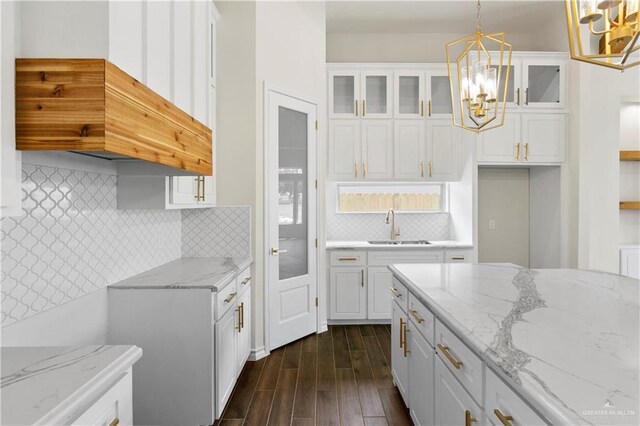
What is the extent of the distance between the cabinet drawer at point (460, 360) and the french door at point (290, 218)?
1942 millimetres

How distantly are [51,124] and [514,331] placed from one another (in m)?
1.59

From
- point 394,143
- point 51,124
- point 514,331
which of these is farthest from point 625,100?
point 51,124

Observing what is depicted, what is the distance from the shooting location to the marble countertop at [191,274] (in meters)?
2.13

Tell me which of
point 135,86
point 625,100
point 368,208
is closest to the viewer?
point 135,86

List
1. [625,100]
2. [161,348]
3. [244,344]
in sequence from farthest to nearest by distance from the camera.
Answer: [625,100] < [244,344] < [161,348]

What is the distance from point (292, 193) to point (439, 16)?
9.20 ft

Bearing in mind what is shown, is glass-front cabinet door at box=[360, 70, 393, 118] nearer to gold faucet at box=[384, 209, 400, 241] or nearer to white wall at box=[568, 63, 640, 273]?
gold faucet at box=[384, 209, 400, 241]

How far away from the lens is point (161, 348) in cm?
210

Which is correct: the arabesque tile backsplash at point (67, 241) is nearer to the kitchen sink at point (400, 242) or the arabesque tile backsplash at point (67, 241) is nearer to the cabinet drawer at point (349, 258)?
the cabinet drawer at point (349, 258)

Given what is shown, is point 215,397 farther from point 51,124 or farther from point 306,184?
point 306,184

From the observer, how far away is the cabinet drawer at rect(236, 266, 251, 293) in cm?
278

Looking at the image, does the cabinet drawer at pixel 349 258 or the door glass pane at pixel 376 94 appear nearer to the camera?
the cabinet drawer at pixel 349 258

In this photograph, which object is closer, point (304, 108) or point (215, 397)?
point (215, 397)

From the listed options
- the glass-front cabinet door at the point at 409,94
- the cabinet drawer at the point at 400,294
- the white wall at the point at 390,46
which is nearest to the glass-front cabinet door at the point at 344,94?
the glass-front cabinet door at the point at 409,94
